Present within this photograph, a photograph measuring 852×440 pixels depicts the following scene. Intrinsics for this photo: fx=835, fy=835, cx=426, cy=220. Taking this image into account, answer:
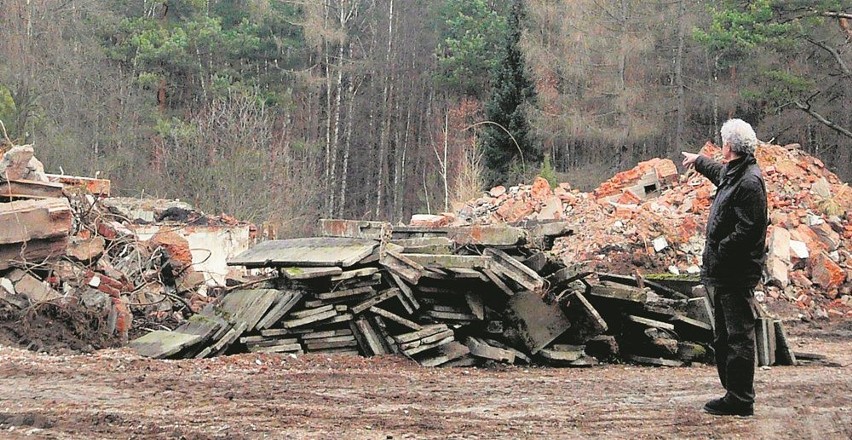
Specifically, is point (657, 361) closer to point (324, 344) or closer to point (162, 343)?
point (324, 344)

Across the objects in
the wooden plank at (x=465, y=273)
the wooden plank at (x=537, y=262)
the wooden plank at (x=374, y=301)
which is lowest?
the wooden plank at (x=374, y=301)

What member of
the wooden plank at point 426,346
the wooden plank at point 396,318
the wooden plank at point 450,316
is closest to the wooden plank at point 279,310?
the wooden plank at point 396,318

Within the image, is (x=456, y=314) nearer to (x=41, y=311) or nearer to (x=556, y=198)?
(x=41, y=311)

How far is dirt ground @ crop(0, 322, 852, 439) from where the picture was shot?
17.5 ft

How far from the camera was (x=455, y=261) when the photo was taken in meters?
8.43

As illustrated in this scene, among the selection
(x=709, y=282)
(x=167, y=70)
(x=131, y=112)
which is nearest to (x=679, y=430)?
(x=709, y=282)

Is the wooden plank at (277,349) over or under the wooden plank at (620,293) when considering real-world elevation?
under

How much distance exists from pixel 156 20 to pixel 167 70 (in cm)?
244

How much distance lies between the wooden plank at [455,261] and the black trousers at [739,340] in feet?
9.72

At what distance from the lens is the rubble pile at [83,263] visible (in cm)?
876

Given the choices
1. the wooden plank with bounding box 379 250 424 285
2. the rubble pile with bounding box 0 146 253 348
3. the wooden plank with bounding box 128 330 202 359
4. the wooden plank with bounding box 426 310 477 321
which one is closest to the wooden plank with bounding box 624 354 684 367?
the wooden plank with bounding box 426 310 477 321

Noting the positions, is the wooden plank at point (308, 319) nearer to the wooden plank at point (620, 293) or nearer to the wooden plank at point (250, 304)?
the wooden plank at point (250, 304)

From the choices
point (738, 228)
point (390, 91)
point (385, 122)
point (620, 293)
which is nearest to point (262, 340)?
point (620, 293)

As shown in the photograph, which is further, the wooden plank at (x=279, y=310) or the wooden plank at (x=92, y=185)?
the wooden plank at (x=92, y=185)
